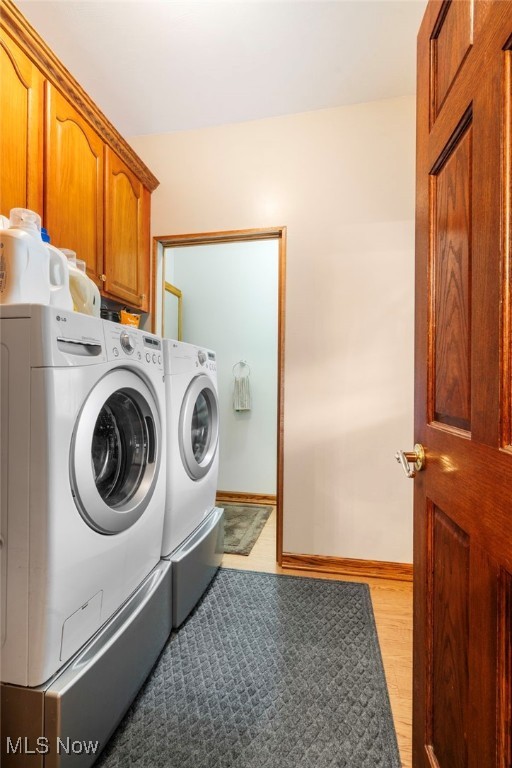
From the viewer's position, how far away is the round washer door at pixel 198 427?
1478 millimetres

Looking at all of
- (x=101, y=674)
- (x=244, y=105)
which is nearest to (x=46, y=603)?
(x=101, y=674)

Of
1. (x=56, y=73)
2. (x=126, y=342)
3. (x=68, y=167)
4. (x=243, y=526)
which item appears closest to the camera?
(x=126, y=342)

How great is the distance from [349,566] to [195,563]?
3.03 ft

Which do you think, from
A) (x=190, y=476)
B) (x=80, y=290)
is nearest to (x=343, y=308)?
(x=190, y=476)

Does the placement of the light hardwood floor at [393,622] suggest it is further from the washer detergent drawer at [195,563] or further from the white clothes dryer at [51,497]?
the white clothes dryer at [51,497]

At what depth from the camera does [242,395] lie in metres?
3.08

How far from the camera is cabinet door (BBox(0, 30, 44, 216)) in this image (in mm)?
1189

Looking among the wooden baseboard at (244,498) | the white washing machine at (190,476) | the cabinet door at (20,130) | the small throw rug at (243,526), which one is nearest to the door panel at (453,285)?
the white washing machine at (190,476)

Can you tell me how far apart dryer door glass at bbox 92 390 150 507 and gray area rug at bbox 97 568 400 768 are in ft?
2.18

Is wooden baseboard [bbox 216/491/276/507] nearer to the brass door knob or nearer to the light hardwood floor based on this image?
the light hardwood floor

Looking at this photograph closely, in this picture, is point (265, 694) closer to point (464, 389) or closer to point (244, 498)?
point (464, 389)

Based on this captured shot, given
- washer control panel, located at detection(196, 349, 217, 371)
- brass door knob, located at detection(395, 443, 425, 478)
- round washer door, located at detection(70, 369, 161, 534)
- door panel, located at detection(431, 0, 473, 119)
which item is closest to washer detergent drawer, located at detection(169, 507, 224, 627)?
round washer door, located at detection(70, 369, 161, 534)

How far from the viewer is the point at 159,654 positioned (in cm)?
128

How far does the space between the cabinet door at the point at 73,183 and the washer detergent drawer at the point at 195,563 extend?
134 centimetres
